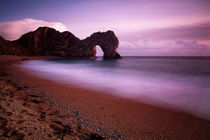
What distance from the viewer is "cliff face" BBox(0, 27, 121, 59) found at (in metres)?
55.4

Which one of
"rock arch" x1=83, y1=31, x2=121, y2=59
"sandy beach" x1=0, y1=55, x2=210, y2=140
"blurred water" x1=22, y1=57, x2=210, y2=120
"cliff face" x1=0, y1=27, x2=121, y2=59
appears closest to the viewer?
"sandy beach" x1=0, y1=55, x2=210, y2=140

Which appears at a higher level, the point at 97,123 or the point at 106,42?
the point at 106,42

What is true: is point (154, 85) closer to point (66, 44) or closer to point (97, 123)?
point (97, 123)

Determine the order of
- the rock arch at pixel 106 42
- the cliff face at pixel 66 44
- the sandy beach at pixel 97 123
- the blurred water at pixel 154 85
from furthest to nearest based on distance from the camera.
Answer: the cliff face at pixel 66 44
the rock arch at pixel 106 42
the blurred water at pixel 154 85
the sandy beach at pixel 97 123

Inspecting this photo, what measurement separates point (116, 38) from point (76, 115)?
54.5 m

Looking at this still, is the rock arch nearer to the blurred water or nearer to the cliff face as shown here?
the cliff face

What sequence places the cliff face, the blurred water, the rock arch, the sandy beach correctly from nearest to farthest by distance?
the sandy beach, the blurred water, the rock arch, the cliff face

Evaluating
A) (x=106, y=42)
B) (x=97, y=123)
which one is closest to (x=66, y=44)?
(x=106, y=42)

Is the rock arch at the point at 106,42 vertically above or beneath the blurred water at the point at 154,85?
above

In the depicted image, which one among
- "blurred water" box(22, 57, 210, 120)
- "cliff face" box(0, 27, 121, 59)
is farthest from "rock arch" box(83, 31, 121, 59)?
"blurred water" box(22, 57, 210, 120)

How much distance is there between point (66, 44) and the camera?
59.1 meters

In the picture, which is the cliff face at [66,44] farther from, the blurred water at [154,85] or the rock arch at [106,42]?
the blurred water at [154,85]

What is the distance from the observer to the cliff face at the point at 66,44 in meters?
55.4

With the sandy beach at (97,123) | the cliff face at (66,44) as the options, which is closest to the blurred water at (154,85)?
the sandy beach at (97,123)
